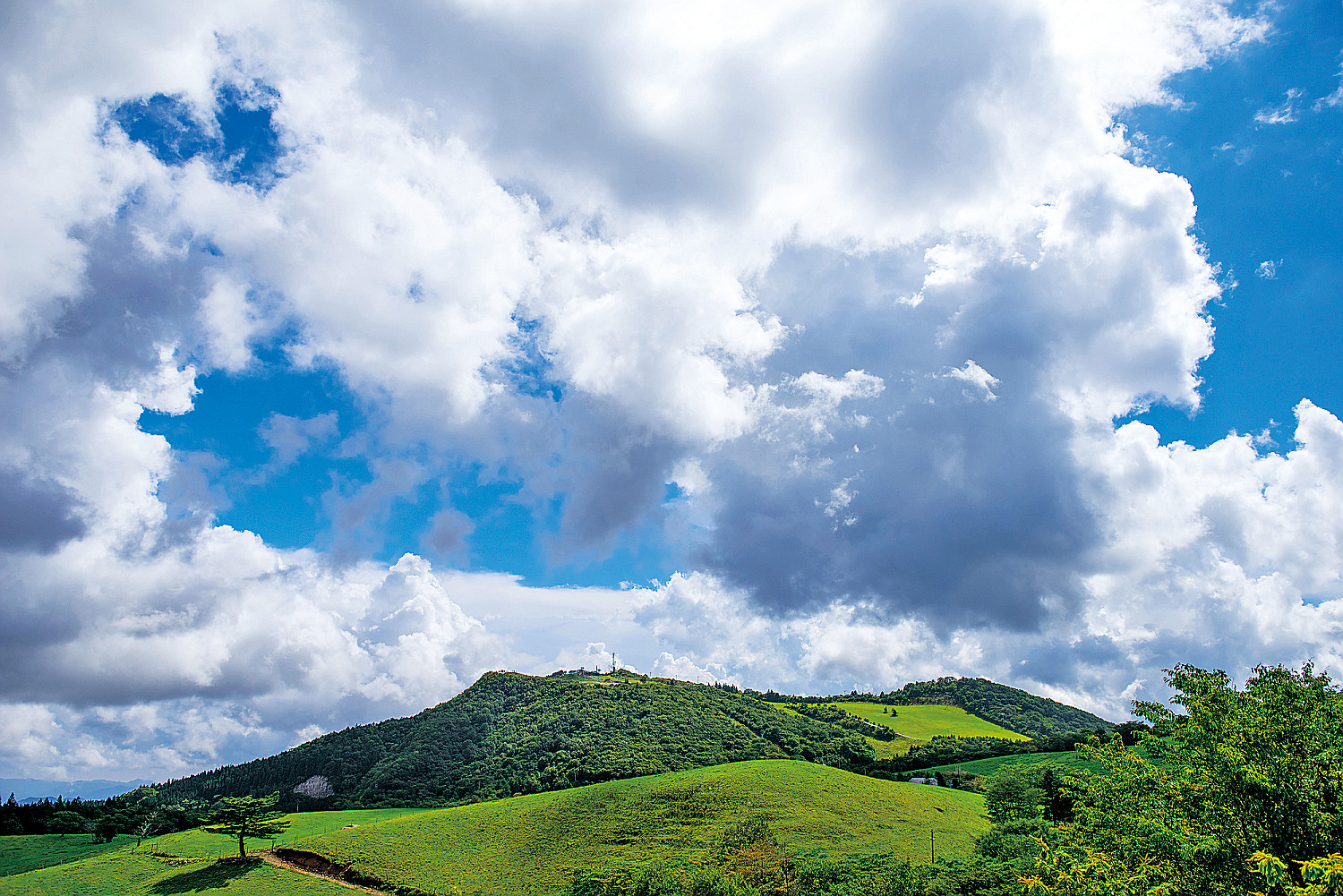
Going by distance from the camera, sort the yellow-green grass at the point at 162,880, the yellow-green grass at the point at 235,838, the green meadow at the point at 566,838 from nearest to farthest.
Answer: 1. the green meadow at the point at 566,838
2. the yellow-green grass at the point at 162,880
3. the yellow-green grass at the point at 235,838

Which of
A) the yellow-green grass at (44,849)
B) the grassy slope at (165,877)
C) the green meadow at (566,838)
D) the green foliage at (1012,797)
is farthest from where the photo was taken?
→ the yellow-green grass at (44,849)

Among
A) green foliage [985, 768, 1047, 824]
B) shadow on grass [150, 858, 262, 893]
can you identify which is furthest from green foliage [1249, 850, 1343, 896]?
shadow on grass [150, 858, 262, 893]

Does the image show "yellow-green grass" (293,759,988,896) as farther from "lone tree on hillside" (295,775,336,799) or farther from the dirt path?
"lone tree on hillside" (295,775,336,799)

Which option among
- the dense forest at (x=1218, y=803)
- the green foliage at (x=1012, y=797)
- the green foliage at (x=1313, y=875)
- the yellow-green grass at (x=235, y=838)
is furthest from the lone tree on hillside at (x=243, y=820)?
the green foliage at (x=1313, y=875)

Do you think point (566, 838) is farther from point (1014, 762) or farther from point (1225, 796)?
point (1014, 762)

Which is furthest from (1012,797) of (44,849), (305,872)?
(44,849)

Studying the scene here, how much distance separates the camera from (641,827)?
3359 inches

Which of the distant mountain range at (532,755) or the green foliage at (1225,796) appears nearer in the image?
the green foliage at (1225,796)

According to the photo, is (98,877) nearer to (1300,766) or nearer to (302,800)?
(302,800)

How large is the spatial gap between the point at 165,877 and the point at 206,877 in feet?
19.5

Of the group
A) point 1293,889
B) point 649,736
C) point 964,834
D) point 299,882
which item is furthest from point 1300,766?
point 649,736

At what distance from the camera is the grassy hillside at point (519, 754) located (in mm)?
157625

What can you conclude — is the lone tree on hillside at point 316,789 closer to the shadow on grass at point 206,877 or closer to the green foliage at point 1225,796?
the shadow on grass at point 206,877

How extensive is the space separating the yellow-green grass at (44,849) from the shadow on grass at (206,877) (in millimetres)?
36531
